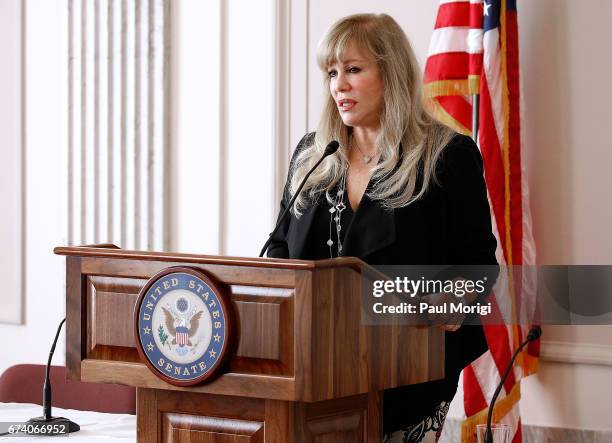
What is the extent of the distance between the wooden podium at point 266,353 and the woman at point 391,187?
22cm

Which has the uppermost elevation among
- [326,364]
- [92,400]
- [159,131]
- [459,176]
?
[159,131]

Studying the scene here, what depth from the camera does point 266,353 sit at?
7.19ft

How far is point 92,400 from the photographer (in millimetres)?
3842

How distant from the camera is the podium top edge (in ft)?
6.99

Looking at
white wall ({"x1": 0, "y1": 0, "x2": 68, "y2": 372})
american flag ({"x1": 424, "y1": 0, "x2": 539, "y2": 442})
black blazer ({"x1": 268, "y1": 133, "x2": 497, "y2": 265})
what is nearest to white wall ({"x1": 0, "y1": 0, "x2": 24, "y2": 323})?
white wall ({"x1": 0, "y1": 0, "x2": 68, "y2": 372})

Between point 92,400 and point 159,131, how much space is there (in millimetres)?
1783

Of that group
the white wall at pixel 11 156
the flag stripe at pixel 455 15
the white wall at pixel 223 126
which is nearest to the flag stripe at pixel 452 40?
the flag stripe at pixel 455 15

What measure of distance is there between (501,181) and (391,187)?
1435mm

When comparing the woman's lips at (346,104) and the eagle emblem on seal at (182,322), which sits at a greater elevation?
the woman's lips at (346,104)

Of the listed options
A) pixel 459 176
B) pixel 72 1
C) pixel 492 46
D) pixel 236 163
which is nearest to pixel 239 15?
pixel 236 163

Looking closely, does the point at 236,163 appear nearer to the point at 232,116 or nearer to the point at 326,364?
the point at 232,116

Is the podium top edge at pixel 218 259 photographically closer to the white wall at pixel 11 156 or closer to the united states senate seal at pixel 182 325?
the united states senate seal at pixel 182 325

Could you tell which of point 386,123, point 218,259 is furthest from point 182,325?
point 386,123

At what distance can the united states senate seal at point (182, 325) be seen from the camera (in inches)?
86.5
